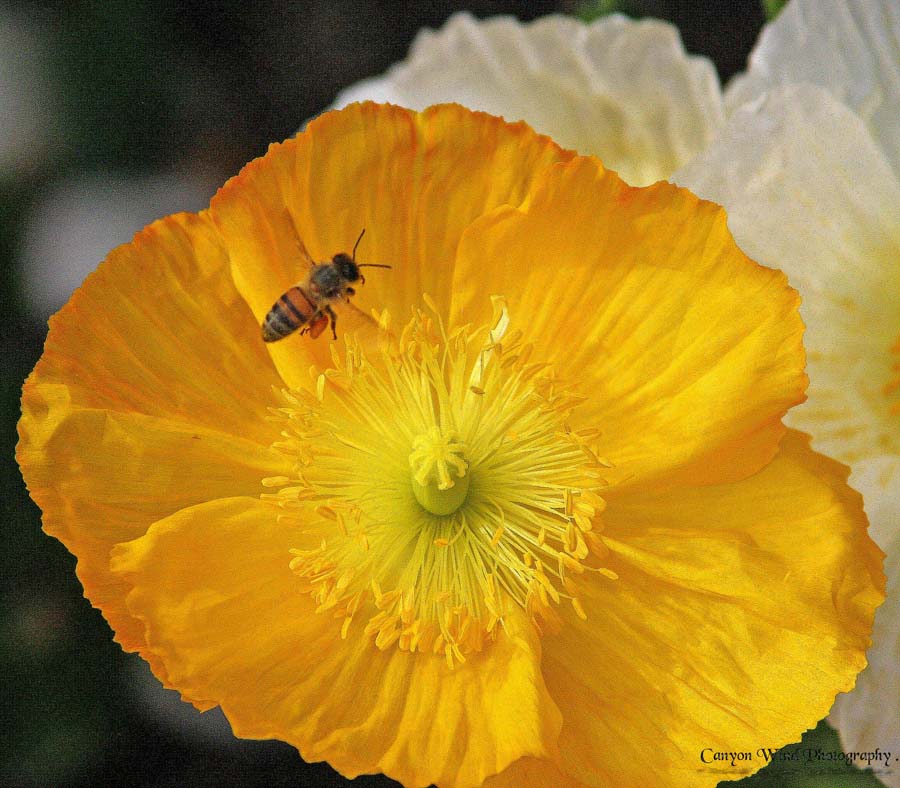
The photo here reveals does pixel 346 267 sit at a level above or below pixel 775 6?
below

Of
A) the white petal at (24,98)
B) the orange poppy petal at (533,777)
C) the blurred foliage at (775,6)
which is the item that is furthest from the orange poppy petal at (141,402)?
the white petal at (24,98)

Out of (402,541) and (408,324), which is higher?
(408,324)

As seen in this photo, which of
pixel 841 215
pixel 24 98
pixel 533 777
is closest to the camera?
pixel 533 777

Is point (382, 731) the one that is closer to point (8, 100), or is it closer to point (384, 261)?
point (384, 261)

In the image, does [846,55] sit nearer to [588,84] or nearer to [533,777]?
[588,84]

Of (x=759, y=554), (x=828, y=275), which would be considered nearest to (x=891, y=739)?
(x=759, y=554)

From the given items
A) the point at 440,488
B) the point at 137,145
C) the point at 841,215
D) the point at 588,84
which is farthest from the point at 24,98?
the point at 841,215

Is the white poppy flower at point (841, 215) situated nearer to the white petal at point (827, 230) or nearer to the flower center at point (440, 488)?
the white petal at point (827, 230)
